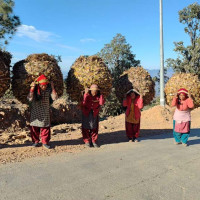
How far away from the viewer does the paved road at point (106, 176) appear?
319 centimetres

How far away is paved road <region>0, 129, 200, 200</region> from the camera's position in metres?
3.19

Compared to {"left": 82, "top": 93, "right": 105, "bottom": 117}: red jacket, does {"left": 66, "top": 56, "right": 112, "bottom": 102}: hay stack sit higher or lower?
higher

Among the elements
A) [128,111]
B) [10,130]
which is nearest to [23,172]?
[128,111]

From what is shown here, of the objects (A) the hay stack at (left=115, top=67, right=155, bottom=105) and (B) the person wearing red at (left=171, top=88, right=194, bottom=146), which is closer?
(A) the hay stack at (left=115, top=67, right=155, bottom=105)

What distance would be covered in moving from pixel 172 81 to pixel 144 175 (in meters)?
3.14

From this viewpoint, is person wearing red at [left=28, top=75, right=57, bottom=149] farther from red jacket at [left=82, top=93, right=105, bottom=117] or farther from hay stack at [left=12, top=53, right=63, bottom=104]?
red jacket at [left=82, top=93, right=105, bottom=117]

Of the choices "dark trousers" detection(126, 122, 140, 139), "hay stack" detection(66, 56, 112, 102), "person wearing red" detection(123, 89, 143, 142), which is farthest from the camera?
"dark trousers" detection(126, 122, 140, 139)

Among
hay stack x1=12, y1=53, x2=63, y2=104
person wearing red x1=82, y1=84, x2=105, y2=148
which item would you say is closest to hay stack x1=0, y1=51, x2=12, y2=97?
hay stack x1=12, y1=53, x2=63, y2=104

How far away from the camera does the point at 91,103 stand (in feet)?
18.7

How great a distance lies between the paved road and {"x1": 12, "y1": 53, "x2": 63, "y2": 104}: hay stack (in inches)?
60.9

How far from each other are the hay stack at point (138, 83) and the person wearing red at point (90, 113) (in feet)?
2.77

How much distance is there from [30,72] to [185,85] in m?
3.83

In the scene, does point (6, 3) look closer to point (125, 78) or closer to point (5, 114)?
point (5, 114)

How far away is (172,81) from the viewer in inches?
247
